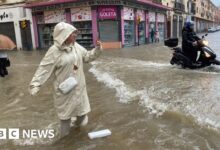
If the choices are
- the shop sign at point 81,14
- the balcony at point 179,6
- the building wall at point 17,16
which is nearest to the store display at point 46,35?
the building wall at point 17,16

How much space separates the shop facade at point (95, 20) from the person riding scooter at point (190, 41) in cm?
1327

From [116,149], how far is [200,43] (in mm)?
7075

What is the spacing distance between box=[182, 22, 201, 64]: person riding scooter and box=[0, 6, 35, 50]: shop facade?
793 inches

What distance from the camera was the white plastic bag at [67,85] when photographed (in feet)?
15.0

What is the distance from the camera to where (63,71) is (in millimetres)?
4723

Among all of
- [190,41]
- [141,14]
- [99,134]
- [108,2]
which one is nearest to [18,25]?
[108,2]

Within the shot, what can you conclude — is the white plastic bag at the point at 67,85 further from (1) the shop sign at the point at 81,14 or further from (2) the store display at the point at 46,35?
(2) the store display at the point at 46,35

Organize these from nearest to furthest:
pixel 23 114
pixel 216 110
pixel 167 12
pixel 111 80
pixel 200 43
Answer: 1. pixel 216 110
2. pixel 23 114
3. pixel 111 80
4. pixel 200 43
5. pixel 167 12

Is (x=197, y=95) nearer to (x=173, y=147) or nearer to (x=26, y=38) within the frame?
(x=173, y=147)

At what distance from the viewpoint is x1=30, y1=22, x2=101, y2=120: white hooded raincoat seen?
462 cm

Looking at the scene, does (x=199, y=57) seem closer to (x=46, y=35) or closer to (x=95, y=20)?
(x=95, y=20)

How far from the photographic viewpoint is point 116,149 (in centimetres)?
447

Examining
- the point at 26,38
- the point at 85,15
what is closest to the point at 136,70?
the point at 85,15

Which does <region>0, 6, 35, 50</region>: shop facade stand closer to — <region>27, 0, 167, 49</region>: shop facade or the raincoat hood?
<region>27, 0, 167, 49</region>: shop facade
